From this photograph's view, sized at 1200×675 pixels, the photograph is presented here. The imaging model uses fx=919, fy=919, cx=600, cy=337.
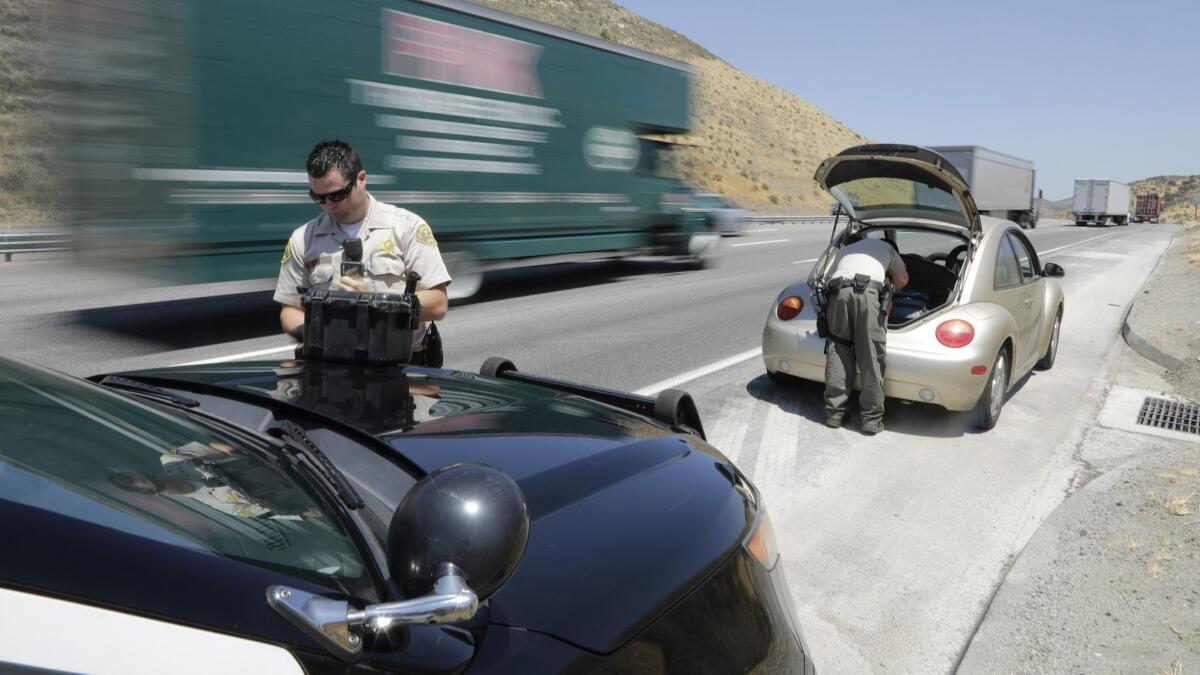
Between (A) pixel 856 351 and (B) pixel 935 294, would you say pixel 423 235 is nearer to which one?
(A) pixel 856 351

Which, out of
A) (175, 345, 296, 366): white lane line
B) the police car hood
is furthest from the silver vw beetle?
(175, 345, 296, 366): white lane line

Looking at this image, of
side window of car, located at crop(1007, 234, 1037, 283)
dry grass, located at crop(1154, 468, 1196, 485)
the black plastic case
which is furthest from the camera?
side window of car, located at crop(1007, 234, 1037, 283)

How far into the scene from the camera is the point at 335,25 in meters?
9.82

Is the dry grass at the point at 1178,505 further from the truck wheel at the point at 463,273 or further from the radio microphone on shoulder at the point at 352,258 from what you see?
the truck wheel at the point at 463,273

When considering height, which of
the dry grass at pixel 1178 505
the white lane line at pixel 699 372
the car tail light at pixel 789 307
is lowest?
the white lane line at pixel 699 372

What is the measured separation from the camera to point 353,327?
10.3 feet

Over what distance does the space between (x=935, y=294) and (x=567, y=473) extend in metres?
6.21

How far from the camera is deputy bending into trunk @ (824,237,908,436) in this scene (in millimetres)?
6008

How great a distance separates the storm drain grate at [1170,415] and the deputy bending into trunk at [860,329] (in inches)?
85.8

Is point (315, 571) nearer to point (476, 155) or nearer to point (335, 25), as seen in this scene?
point (335, 25)

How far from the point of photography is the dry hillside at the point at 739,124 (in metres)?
57.9

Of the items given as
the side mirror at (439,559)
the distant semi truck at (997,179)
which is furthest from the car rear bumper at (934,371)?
the distant semi truck at (997,179)

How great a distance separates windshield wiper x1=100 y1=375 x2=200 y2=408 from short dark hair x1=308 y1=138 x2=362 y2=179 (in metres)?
1.29

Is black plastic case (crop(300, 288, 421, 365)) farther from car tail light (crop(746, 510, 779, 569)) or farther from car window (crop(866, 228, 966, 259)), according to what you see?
car window (crop(866, 228, 966, 259))
